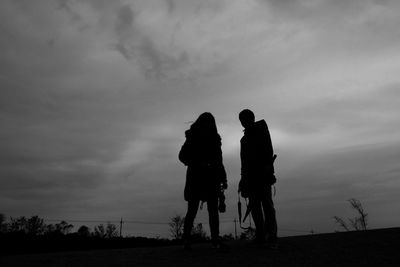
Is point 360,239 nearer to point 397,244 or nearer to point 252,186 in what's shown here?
point 397,244

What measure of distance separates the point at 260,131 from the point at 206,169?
109cm

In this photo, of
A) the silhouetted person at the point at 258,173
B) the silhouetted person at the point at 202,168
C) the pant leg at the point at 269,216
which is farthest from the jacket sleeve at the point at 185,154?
the pant leg at the point at 269,216

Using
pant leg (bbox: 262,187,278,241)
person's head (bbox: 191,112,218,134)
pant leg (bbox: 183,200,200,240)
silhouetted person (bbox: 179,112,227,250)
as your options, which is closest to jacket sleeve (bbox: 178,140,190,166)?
silhouetted person (bbox: 179,112,227,250)

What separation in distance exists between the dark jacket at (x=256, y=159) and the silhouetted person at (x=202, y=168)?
1.62ft

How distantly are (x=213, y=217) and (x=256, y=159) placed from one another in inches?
48.1

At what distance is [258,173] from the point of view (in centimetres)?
661

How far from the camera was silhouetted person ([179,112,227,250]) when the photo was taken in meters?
6.26

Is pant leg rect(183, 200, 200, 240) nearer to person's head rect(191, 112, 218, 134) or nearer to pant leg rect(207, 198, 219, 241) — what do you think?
pant leg rect(207, 198, 219, 241)

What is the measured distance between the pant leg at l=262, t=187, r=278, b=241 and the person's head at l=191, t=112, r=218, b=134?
4.38 ft

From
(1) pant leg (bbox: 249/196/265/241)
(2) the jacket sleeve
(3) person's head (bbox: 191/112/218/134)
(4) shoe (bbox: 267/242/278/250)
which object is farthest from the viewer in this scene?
(1) pant leg (bbox: 249/196/265/241)

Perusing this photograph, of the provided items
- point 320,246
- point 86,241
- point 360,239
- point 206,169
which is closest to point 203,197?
point 206,169

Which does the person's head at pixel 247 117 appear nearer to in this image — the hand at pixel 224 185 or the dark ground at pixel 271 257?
the hand at pixel 224 185

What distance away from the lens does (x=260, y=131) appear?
260 inches

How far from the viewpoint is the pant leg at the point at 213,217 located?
6.12 meters
